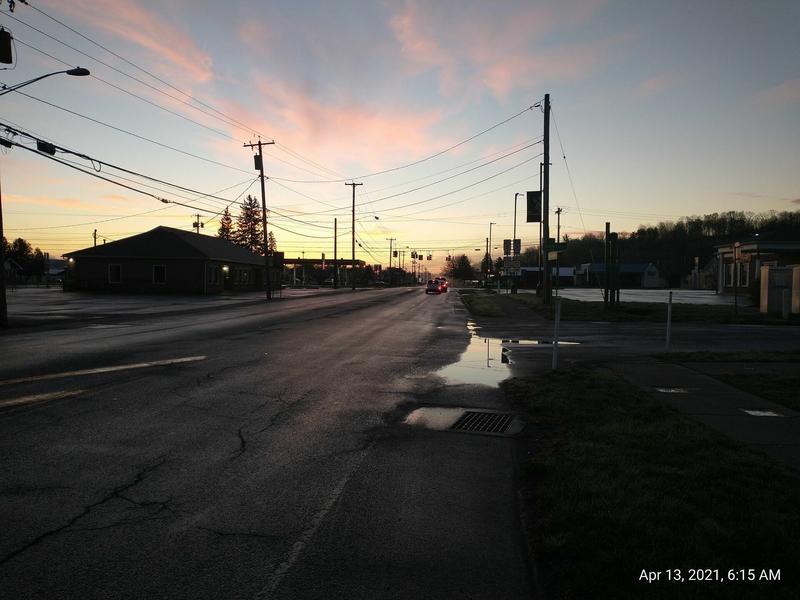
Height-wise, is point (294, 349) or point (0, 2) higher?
point (0, 2)

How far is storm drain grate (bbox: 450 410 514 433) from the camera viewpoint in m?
6.81

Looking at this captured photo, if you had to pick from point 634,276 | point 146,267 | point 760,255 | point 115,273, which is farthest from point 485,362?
A: point 634,276

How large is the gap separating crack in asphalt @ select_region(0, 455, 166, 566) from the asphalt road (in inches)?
0.6

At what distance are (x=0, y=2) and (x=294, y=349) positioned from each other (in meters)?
14.8

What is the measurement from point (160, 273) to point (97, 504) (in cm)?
5259

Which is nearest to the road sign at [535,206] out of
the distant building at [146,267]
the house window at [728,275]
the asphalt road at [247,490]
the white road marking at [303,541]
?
the asphalt road at [247,490]

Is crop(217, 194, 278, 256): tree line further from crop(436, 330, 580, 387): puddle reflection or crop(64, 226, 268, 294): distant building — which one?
crop(436, 330, 580, 387): puddle reflection

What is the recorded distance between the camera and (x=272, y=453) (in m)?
5.66

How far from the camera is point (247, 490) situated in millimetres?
4652

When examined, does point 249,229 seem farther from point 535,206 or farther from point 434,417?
point 434,417

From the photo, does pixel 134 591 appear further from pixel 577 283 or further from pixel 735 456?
pixel 577 283

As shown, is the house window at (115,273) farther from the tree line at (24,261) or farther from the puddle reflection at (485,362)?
the tree line at (24,261)

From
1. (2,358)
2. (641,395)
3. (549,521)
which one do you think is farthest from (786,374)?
(2,358)

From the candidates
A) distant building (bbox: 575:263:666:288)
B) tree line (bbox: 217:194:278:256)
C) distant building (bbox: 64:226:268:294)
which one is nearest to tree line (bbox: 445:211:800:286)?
distant building (bbox: 575:263:666:288)
